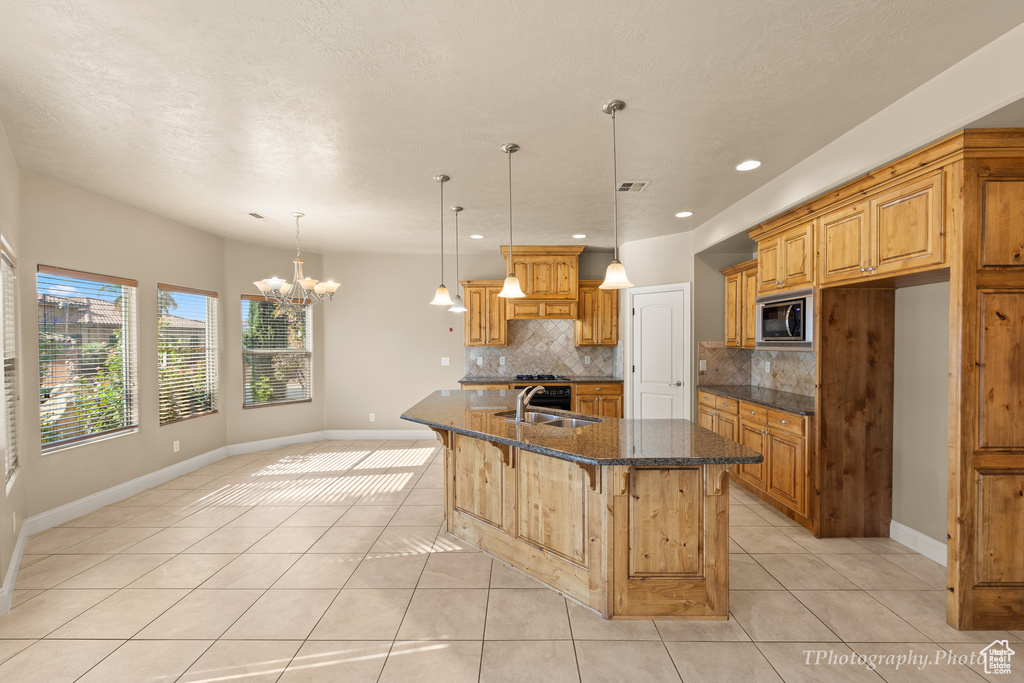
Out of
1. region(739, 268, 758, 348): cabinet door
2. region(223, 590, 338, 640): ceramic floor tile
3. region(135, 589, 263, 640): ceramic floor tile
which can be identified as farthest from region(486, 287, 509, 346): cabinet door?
region(135, 589, 263, 640): ceramic floor tile

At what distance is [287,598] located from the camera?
2.58 meters

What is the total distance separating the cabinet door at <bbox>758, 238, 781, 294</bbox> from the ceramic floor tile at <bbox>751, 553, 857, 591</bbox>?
210cm

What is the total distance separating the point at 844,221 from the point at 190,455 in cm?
647

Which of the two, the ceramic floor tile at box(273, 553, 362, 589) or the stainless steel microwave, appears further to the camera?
the stainless steel microwave

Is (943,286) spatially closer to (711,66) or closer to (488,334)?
(711,66)

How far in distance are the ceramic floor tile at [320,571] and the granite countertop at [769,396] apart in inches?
132

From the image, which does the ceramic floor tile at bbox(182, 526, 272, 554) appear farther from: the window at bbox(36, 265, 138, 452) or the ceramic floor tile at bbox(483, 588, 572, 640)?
the ceramic floor tile at bbox(483, 588, 572, 640)

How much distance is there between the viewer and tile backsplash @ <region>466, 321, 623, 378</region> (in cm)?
648

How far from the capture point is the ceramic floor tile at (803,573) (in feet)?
8.71

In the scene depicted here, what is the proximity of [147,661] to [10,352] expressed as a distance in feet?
8.09

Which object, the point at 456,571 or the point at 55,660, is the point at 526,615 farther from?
the point at 55,660

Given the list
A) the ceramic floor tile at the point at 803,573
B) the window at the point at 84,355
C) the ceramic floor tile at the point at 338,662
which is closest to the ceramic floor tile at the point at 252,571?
the ceramic floor tile at the point at 338,662

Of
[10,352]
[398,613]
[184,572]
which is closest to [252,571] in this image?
[184,572]

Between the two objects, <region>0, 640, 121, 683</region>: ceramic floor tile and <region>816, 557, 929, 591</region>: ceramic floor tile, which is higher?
<region>816, 557, 929, 591</region>: ceramic floor tile
